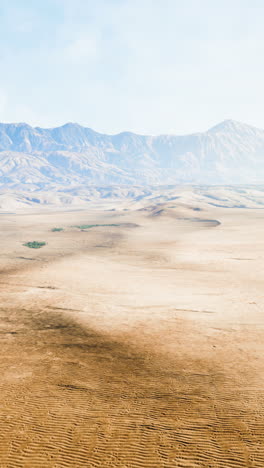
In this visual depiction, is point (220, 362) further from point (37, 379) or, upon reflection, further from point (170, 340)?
point (37, 379)

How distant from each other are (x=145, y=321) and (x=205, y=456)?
9559 mm

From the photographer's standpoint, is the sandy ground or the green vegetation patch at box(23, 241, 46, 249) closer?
the sandy ground

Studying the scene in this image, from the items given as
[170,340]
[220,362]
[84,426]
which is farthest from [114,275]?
[84,426]

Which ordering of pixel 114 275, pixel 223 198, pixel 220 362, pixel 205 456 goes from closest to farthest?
1. pixel 205 456
2. pixel 220 362
3. pixel 114 275
4. pixel 223 198

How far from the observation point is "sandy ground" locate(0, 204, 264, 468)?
8.23m

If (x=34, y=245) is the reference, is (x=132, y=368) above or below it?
above

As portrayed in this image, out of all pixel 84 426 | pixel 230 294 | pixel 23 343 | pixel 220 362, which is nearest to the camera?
pixel 84 426

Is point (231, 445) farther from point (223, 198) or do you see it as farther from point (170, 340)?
point (223, 198)

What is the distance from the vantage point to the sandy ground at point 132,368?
8227mm

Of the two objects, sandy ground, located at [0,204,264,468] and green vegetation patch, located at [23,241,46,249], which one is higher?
sandy ground, located at [0,204,264,468]

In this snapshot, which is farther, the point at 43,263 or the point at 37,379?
the point at 43,263

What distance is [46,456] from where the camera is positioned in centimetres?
806

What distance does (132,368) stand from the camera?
12.3 meters

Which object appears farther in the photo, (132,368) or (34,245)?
(34,245)
